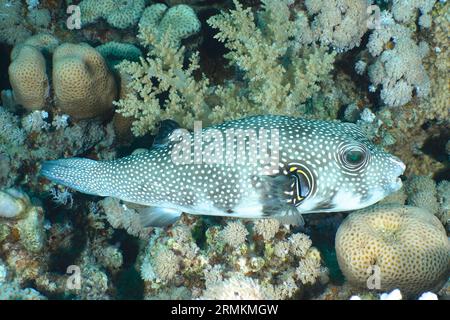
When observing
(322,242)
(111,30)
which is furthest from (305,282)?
(111,30)

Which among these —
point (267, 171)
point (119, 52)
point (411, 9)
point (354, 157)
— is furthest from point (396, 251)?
point (119, 52)

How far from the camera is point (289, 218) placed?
4367 millimetres

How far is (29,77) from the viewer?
5625mm

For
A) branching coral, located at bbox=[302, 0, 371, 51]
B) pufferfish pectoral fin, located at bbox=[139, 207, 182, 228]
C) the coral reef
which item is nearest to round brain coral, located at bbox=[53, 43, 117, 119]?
pufferfish pectoral fin, located at bbox=[139, 207, 182, 228]

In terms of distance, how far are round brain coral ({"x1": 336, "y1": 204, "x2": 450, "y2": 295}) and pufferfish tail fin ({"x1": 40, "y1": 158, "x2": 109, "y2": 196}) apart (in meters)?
2.93

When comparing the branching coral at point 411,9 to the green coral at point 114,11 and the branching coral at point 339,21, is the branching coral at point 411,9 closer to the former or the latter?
the branching coral at point 339,21

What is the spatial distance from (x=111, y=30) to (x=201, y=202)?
444 cm

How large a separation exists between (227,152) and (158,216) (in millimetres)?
1220

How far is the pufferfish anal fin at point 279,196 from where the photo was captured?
14.0 ft

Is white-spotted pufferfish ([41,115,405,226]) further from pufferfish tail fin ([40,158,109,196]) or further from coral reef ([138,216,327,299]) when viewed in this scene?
coral reef ([138,216,327,299])

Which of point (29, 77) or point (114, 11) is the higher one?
point (114, 11)

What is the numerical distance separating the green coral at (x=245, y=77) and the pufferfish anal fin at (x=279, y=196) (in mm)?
1555

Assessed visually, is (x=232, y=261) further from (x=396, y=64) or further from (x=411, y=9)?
(x=411, y=9)

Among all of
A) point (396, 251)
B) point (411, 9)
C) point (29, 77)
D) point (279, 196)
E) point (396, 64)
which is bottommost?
point (396, 251)
